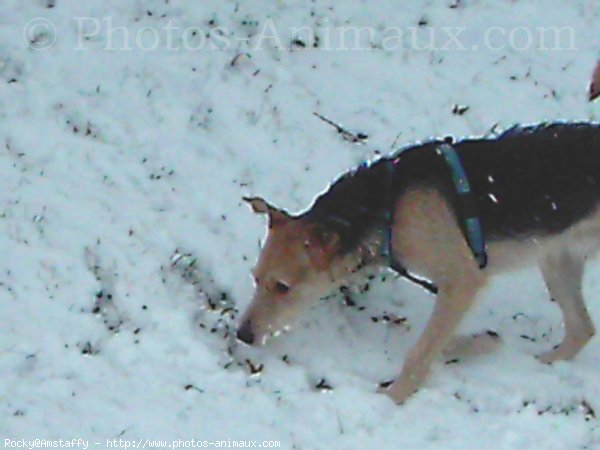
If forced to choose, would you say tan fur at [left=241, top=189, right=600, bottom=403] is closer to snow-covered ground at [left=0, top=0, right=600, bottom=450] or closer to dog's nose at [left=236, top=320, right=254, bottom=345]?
dog's nose at [left=236, top=320, right=254, bottom=345]

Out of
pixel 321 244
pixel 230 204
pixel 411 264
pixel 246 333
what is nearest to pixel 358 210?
pixel 321 244

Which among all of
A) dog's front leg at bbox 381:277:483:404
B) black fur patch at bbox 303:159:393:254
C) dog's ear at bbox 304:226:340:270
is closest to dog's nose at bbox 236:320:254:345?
dog's ear at bbox 304:226:340:270

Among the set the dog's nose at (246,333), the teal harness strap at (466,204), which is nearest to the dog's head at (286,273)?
the dog's nose at (246,333)

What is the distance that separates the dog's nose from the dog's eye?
10.8 inches

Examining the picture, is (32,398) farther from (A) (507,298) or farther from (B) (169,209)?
(A) (507,298)

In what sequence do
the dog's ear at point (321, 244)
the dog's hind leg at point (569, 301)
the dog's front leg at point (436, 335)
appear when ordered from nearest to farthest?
the dog's ear at point (321, 244) → the dog's front leg at point (436, 335) → the dog's hind leg at point (569, 301)

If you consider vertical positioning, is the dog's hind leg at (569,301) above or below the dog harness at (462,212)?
below

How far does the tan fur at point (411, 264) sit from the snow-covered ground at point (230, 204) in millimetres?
248

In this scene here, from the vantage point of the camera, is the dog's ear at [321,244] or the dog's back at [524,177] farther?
the dog's back at [524,177]

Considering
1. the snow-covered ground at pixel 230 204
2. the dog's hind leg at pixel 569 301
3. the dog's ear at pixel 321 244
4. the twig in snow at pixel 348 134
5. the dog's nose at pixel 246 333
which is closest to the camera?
the snow-covered ground at pixel 230 204

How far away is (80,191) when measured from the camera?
691 centimetres

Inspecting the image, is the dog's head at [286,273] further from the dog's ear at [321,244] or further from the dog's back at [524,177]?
the dog's back at [524,177]

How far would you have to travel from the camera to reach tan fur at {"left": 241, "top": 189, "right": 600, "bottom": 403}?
5.45 metres

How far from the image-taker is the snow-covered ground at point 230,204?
523 centimetres
